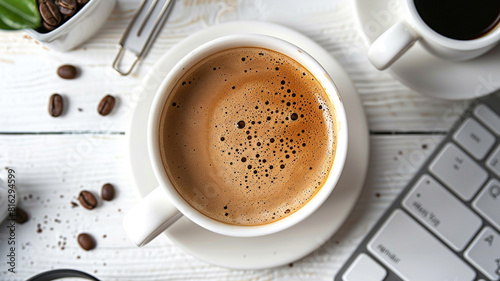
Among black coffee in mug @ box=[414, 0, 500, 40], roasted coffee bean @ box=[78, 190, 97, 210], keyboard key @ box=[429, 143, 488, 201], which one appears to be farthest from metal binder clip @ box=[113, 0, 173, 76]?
keyboard key @ box=[429, 143, 488, 201]

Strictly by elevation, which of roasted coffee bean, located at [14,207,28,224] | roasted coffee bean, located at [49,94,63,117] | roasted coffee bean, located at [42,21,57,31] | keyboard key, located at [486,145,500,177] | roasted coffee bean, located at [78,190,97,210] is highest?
keyboard key, located at [486,145,500,177]

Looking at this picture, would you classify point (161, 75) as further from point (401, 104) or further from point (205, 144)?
point (401, 104)

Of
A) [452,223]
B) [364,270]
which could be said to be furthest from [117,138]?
[452,223]

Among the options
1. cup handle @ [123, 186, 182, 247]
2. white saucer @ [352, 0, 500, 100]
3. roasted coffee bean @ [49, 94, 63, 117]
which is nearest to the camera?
cup handle @ [123, 186, 182, 247]

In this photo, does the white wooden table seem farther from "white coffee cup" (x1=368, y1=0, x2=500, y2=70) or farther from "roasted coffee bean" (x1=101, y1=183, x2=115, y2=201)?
"white coffee cup" (x1=368, y1=0, x2=500, y2=70)

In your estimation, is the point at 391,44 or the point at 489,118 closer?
the point at 391,44

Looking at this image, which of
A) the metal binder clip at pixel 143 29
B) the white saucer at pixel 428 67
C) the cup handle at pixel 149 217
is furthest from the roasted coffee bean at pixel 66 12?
the white saucer at pixel 428 67

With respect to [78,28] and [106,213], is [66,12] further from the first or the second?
[106,213]
